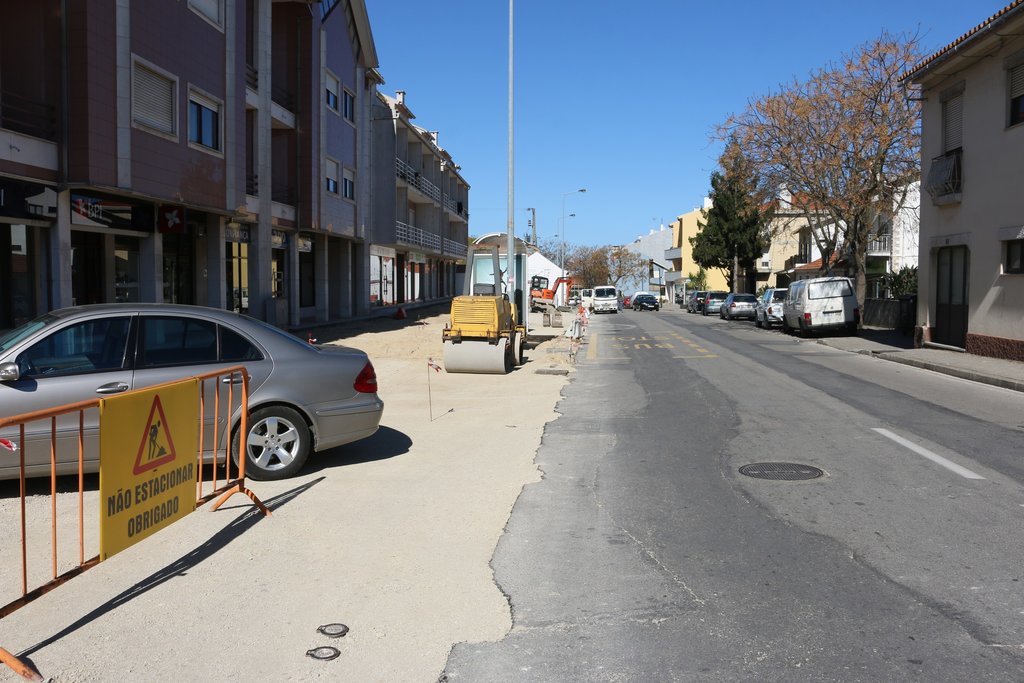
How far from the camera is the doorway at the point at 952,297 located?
20.4 meters

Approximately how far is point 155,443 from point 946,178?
2030cm

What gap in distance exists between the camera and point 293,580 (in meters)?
4.96

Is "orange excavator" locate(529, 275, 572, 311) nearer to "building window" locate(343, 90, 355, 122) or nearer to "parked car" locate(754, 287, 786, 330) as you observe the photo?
"parked car" locate(754, 287, 786, 330)

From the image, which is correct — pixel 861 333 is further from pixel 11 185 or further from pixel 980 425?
pixel 11 185

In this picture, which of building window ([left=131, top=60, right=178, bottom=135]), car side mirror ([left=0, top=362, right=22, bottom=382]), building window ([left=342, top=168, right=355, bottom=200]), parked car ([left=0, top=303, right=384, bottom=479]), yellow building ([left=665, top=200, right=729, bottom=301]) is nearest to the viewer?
car side mirror ([left=0, top=362, right=22, bottom=382])

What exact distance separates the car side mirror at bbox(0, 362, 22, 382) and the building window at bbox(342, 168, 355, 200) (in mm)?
26899

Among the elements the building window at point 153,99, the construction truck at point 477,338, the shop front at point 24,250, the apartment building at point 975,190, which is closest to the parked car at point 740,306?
the apartment building at point 975,190

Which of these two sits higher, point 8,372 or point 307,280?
point 307,280

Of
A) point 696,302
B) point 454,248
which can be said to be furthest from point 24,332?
point 454,248

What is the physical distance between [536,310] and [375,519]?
4520 centimetres

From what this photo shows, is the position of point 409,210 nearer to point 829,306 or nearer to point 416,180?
point 416,180

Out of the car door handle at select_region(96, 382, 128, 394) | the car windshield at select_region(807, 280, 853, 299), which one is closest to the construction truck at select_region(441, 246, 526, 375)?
the car door handle at select_region(96, 382, 128, 394)

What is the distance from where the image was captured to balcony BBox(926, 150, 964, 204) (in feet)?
65.5

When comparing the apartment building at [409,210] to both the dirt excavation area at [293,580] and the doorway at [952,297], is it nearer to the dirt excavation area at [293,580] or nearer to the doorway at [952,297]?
the doorway at [952,297]
